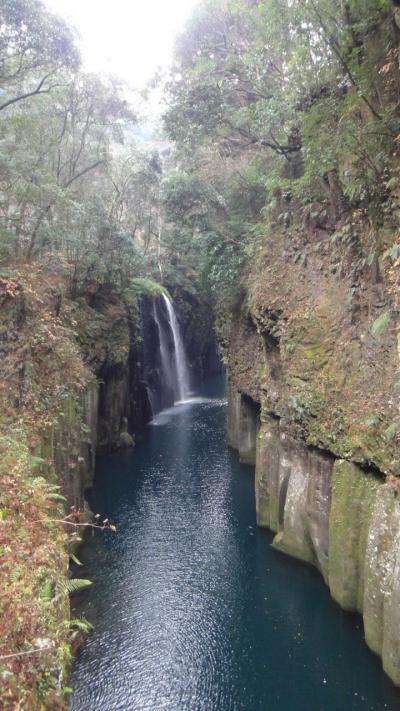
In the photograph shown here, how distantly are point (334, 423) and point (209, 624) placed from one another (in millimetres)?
6049

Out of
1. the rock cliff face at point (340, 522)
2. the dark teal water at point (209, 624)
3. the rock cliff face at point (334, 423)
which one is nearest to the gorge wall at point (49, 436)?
the dark teal water at point (209, 624)

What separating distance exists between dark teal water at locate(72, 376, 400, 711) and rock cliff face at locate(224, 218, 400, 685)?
0.72m

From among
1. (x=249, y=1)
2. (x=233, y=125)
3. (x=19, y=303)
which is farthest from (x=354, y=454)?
(x=249, y=1)

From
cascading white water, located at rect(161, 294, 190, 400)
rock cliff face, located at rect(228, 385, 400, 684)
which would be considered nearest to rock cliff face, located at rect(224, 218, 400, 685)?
rock cliff face, located at rect(228, 385, 400, 684)

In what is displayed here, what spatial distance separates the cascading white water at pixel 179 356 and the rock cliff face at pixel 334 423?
893 inches

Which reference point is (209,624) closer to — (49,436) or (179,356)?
(49,436)

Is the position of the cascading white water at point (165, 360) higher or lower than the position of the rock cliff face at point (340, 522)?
higher

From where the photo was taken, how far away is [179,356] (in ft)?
139

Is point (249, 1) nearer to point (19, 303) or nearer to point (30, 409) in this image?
point (19, 303)

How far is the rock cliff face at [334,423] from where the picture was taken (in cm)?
961

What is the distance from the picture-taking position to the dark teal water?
941 centimetres

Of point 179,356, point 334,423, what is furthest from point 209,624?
point 179,356

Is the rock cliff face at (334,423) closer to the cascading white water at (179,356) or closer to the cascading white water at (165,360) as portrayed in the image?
the cascading white water at (165,360)

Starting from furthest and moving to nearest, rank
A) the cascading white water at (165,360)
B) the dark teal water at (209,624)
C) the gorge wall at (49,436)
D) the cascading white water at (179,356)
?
the cascading white water at (179,356), the cascading white water at (165,360), the dark teal water at (209,624), the gorge wall at (49,436)
